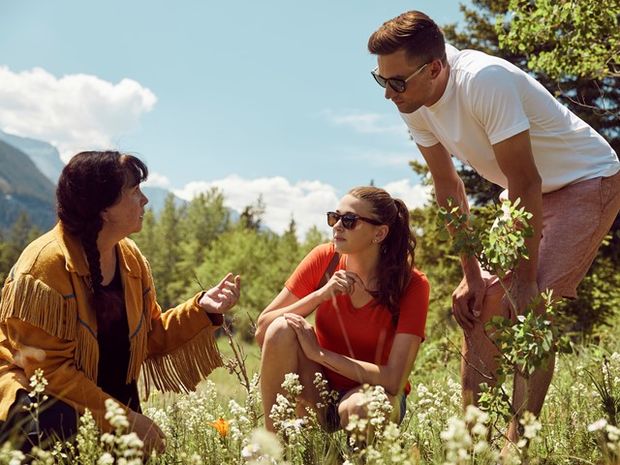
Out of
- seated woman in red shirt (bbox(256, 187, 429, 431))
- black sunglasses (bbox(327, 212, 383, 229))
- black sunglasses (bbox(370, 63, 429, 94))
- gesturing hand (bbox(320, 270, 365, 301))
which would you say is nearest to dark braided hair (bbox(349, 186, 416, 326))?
seated woman in red shirt (bbox(256, 187, 429, 431))

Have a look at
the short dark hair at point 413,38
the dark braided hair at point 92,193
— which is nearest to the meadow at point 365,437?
the dark braided hair at point 92,193

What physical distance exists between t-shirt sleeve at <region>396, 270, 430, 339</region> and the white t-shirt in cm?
80

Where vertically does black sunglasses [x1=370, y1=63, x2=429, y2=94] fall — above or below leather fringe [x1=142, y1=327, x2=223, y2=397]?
above

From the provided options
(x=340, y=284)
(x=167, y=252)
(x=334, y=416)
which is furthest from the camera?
(x=167, y=252)

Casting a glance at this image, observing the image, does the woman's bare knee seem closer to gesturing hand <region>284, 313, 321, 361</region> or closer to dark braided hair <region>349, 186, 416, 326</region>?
gesturing hand <region>284, 313, 321, 361</region>

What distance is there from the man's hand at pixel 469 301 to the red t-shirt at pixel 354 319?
0.67 feet

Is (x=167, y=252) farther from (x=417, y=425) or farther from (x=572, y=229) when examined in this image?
(x=572, y=229)

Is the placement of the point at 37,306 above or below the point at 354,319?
above

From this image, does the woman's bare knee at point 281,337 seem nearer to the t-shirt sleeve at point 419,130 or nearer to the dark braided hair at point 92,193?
the dark braided hair at point 92,193

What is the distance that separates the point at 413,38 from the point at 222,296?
5.77 feet

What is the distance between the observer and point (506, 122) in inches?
135

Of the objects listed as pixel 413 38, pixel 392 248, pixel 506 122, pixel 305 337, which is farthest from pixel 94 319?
pixel 506 122

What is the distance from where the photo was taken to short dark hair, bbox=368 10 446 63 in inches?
145

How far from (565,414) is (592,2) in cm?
467
